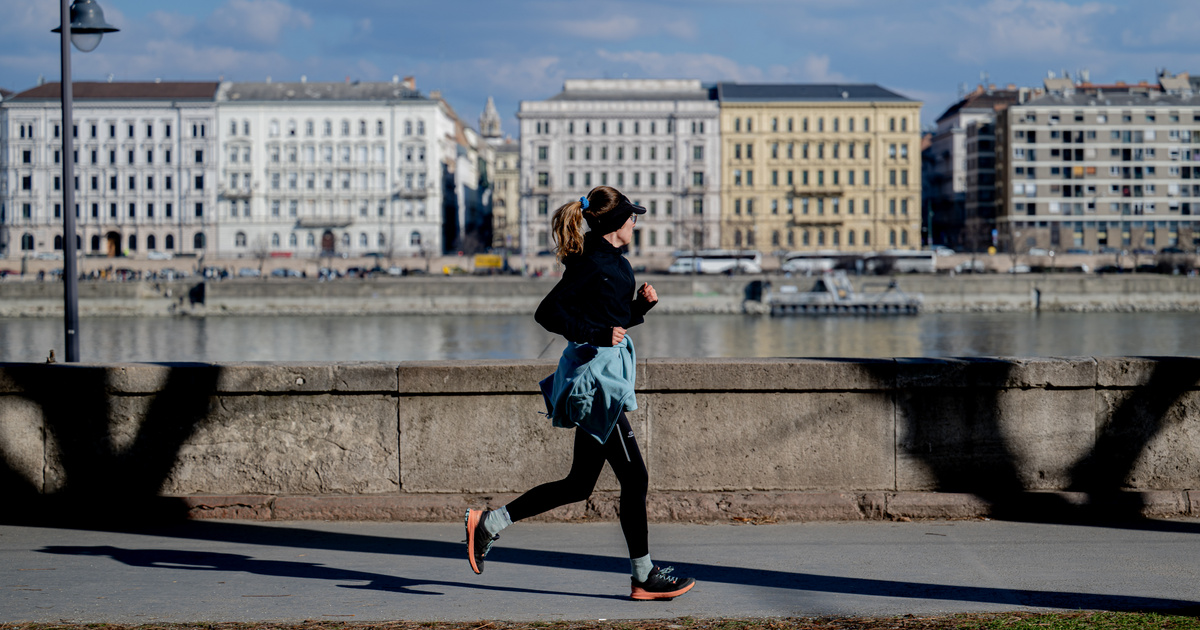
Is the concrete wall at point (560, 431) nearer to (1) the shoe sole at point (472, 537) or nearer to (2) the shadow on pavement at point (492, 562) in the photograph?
(2) the shadow on pavement at point (492, 562)

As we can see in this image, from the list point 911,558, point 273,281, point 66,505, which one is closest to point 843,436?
point 911,558

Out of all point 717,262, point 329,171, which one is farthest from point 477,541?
point 329,171

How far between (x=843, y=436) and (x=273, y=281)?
73.1m

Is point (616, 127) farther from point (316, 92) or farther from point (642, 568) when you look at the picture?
point (642, 568)

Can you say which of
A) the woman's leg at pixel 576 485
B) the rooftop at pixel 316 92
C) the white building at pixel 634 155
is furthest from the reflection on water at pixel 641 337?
the rooftop at pixel 316 92

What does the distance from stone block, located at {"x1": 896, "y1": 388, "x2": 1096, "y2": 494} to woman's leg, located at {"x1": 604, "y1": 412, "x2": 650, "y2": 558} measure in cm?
266

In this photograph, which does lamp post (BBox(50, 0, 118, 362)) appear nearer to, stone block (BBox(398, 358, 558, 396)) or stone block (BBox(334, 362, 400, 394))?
stone block (BBox(334, 362, 400, 394))

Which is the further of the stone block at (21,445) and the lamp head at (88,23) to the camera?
the lamp head at (88,23)

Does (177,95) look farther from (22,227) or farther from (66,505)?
(66,505)

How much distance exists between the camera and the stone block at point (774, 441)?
7.17 meters

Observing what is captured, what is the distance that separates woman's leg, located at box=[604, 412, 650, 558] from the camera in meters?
5.04

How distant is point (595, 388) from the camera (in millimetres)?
4941

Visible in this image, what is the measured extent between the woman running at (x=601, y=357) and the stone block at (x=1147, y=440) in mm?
3419

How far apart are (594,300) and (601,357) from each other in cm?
25
